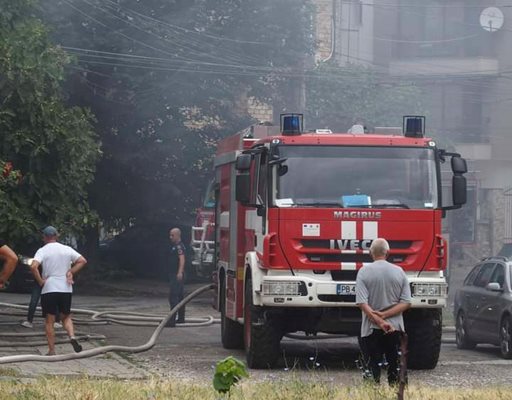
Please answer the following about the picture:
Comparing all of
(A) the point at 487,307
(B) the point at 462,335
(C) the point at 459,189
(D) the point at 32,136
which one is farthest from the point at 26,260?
(C) the point at 459,189

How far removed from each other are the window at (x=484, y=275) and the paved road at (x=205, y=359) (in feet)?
3.37

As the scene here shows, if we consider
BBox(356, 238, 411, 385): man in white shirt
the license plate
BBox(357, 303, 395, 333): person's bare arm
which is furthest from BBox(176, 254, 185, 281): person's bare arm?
BBox(357, 303, 395, 333): person's bare arm

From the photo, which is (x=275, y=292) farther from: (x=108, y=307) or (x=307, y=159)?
(x=108, y=307)

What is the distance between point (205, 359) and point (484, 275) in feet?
15.6

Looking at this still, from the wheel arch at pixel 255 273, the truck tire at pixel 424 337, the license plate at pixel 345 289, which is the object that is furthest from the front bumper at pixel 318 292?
the truck tire at pixel 424 337

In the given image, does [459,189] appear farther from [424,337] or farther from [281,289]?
[281,289]

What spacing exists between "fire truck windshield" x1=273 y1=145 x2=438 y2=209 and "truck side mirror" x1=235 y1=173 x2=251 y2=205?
0.37 m

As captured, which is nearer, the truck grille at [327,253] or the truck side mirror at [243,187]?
the truck grille at [327,253]

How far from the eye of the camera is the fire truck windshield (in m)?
13.6

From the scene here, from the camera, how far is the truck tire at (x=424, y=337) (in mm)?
13852

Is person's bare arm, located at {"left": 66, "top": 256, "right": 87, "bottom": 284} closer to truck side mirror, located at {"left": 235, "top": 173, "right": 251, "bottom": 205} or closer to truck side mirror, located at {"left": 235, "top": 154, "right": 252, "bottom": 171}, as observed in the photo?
truck side mirror, located at {"left": 235, "top": 173, "right": 251, "bottom": 205}

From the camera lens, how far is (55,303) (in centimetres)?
1474

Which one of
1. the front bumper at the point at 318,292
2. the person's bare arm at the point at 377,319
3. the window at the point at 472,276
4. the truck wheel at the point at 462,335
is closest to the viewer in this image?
the person's bare arm at the point at 377,319

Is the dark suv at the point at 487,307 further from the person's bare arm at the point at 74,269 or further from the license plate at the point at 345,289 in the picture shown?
the person's bare arm at the point at 74,269
